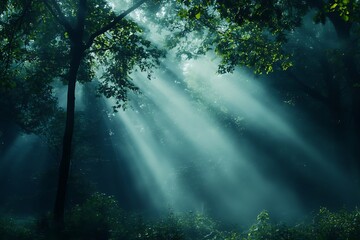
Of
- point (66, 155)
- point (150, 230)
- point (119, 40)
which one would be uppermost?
point (119, 40)

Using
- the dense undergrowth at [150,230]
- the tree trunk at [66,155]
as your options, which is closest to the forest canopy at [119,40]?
the tree trunk at [66,155]

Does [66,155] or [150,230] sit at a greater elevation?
[66,155]

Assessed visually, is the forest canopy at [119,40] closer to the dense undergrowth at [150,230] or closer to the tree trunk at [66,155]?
the tree trunk at [66,155]

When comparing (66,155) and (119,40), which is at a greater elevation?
(119,40)

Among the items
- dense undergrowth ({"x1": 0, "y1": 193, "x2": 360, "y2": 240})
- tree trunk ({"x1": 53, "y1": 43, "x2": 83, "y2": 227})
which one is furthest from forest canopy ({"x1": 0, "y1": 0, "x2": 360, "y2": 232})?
dense undergrowth ({"x1": 0, "y1": 193, "x2": 360, "y2": 240})

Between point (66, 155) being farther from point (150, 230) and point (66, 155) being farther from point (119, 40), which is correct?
point (119, 40)

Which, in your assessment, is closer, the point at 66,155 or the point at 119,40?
the point at 66,155

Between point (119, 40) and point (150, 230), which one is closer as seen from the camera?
point (150, 230)

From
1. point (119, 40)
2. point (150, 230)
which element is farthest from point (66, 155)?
point (119, 40)

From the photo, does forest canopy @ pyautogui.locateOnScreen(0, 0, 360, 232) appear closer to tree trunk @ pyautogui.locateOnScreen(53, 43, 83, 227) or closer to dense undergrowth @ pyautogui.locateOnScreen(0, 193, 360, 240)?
tree trunk @ pyautogui.locateOnScreen(53, 43, 83, 227)

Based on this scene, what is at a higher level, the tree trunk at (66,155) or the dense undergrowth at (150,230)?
the tree trunk at (66,155)

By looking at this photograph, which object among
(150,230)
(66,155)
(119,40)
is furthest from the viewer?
(119,40)

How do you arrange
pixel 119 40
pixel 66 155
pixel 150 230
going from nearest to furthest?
pixel 150 230
pixel 66 155
pixel 119 40

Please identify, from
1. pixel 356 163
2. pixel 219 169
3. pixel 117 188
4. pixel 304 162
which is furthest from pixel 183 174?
pixel 356 163
